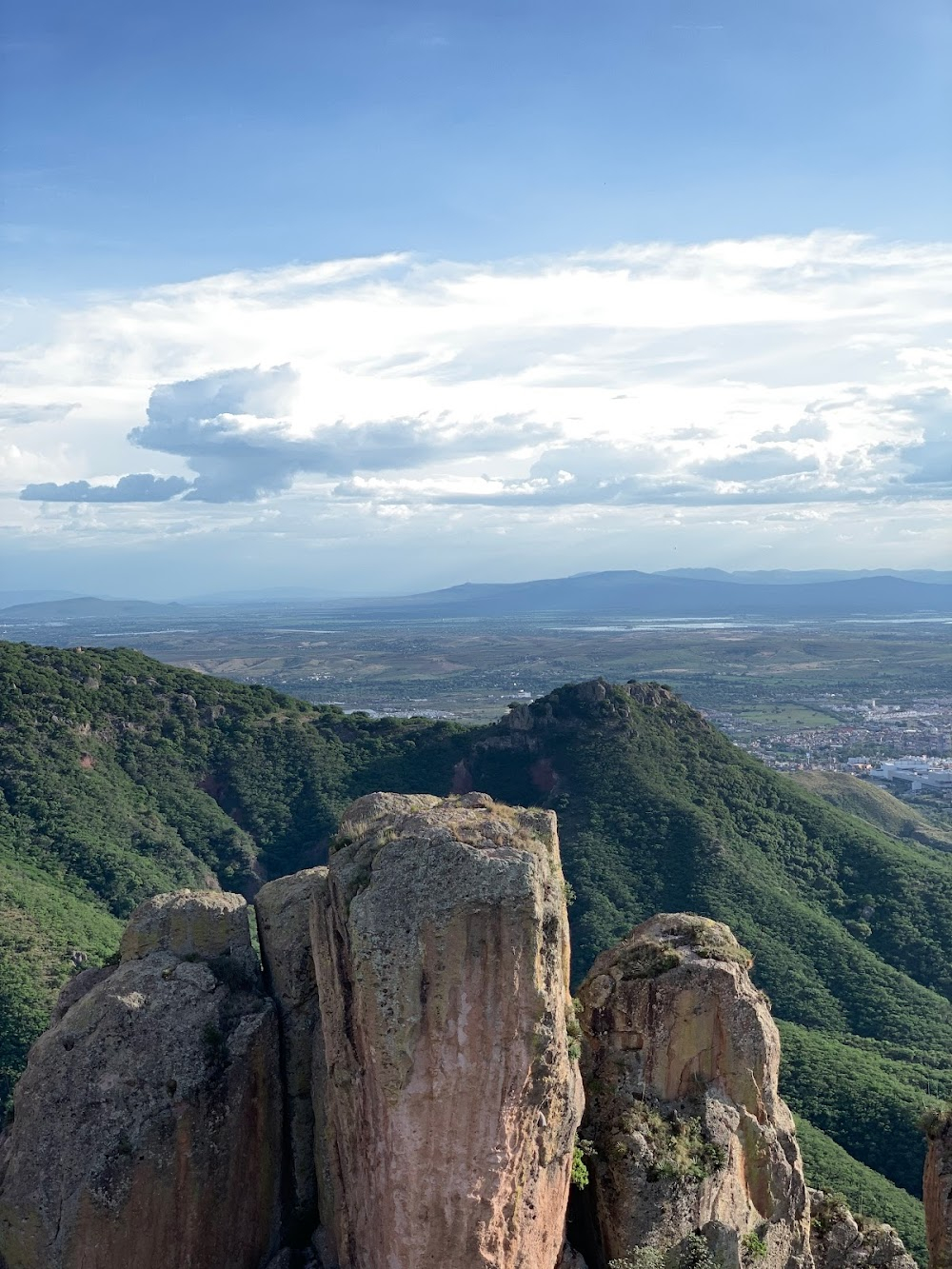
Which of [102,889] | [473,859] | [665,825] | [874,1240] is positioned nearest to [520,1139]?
[473,859]

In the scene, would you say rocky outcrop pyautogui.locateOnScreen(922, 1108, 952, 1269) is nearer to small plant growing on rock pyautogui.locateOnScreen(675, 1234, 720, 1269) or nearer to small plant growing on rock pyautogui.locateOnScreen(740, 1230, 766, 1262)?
small plant growing on rock pyautogui.locateOnScreen(740, 1230, 766, 1262)

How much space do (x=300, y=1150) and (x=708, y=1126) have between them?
315 inches

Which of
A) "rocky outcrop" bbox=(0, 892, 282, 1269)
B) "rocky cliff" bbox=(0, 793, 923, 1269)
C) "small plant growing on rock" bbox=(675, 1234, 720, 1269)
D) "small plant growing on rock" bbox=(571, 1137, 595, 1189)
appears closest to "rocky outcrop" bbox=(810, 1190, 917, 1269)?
"rocky cliff" bbox=(0, 793, 923, 1269)

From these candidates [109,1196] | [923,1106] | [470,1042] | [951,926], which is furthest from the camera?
[951,926]

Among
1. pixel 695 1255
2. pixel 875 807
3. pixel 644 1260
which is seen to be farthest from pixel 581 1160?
pixel 875 807

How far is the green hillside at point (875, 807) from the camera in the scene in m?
99.2

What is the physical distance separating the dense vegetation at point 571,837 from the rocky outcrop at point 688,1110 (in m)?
13.5

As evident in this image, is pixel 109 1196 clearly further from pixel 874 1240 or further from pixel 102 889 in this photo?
pixel 102 889

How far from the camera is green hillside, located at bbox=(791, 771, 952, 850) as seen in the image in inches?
3907

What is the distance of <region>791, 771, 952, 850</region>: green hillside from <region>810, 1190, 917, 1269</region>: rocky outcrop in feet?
251

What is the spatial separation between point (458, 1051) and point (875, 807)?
96.0 meters

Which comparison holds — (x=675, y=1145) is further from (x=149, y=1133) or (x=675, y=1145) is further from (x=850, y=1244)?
(x=149, y=1133)

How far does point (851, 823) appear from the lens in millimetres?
72000

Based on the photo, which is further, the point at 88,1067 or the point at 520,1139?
the point at 88,1067
